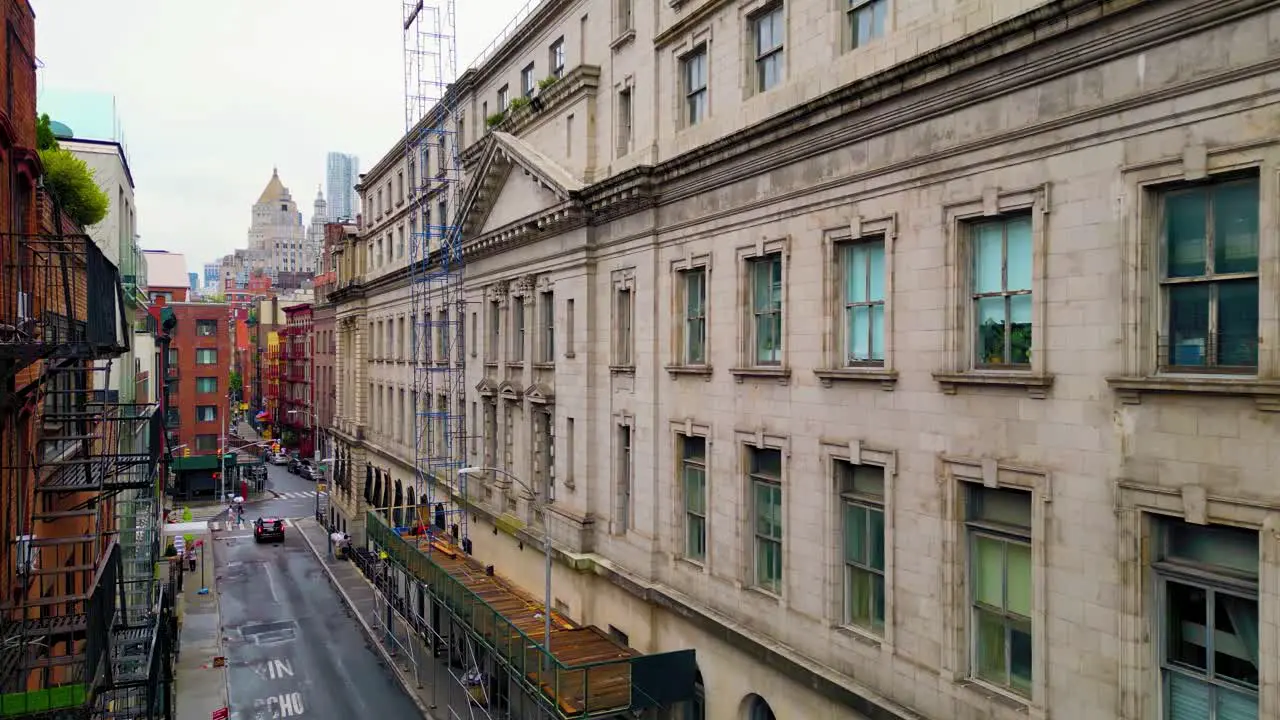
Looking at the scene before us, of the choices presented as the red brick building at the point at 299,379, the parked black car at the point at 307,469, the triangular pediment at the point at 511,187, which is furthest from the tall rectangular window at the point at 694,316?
the parked black car at the point at 307,469

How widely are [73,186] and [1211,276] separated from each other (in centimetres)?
2429

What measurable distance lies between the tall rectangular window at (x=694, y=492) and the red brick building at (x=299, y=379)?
7659cm

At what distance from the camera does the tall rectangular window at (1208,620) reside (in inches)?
417

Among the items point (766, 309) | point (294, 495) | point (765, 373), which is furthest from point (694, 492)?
point (294, 495)

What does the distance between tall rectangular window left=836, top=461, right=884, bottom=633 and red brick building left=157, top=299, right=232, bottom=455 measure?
256 feet

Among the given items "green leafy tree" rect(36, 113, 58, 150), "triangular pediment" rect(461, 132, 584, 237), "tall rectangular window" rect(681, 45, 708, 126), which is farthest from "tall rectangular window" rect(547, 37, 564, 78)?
"green leafy tree" rect(36, 113, 58, 150)

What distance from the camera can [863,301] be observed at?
54.3ft

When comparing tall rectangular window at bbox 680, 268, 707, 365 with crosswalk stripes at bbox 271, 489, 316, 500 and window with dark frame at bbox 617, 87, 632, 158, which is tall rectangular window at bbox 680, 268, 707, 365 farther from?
crosswalk stripes at bbox 271, 489, 316, 500

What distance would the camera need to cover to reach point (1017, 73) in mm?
13008

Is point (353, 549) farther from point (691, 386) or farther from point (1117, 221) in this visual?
point (1117, 221)

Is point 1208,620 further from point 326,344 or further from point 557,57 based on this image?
point 326,344

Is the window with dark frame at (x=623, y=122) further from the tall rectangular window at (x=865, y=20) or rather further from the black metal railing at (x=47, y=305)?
the black metal railing at (x=47, y=305)

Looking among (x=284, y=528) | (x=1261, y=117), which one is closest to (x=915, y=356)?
(x=1261, y=117)

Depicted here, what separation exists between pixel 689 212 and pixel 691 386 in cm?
412
